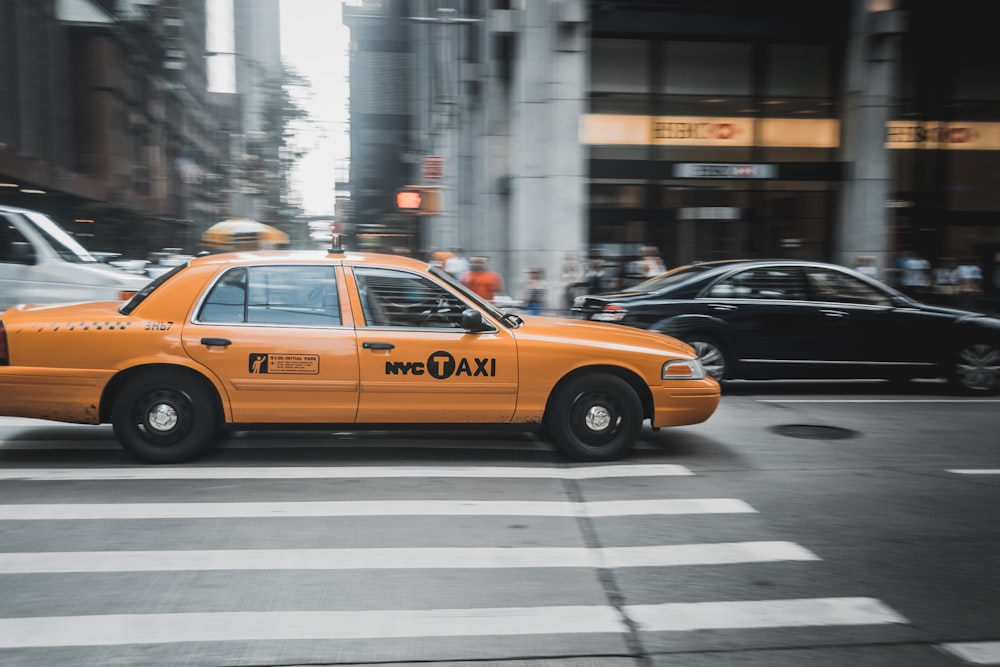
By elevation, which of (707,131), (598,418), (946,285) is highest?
(707,131)

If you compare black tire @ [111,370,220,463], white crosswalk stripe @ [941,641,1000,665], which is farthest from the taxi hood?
white crosswalk stripe @ [941,641,1000,665]

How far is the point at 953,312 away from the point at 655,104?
495 inches

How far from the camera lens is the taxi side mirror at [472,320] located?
6660 mm

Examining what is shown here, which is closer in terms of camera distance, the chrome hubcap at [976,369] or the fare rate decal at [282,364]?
the fare rate decal at [282,364]

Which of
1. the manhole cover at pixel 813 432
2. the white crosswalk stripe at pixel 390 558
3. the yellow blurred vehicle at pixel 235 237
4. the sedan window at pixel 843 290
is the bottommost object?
the manhole cover at pixel 813 432

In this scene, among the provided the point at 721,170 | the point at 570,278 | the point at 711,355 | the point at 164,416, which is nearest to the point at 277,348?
the point at 164,416

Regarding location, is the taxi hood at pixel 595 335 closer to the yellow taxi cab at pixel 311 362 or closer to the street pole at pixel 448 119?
the yellow taxi cab at pixel 311 362

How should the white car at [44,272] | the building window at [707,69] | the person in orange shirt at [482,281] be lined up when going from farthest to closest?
the building window at [707,69] < the person in orange shirt at [482,281] < the white car at [44,272]

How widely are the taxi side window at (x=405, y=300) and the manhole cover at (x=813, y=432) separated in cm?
349

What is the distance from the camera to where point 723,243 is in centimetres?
2242

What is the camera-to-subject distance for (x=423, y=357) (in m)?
6.64

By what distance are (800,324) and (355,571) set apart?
7.48m

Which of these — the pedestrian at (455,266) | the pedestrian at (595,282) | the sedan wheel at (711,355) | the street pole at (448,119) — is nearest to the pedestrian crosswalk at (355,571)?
the sedan wheel at (711,355)

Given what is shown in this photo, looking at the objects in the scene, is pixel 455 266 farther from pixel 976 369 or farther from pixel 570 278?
pixel 976 369
